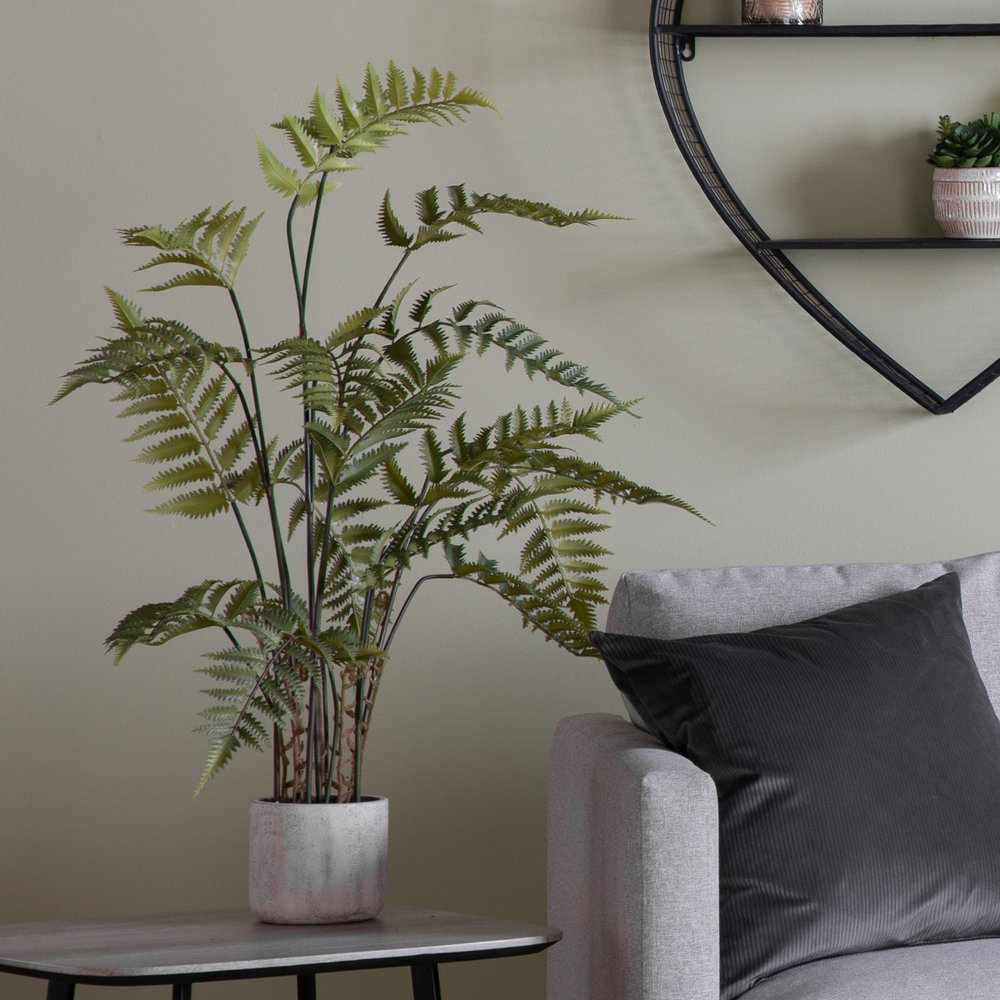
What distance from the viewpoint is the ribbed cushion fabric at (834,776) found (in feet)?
5.04

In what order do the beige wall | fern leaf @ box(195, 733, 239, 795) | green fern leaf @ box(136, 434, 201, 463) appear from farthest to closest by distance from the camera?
the beige wall
green fern leaf @ box(136, 434, 201, 463)
fern leaf @ box(195, 733, 239, 795)

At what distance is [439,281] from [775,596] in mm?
786

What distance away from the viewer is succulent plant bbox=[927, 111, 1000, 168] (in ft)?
7.09

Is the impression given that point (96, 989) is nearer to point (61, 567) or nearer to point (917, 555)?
point (61, 567)

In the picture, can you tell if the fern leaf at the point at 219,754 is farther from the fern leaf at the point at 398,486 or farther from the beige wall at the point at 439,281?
the beige wall at the point at 439,281

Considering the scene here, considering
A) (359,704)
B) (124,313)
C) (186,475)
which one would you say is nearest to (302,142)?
(124,313)

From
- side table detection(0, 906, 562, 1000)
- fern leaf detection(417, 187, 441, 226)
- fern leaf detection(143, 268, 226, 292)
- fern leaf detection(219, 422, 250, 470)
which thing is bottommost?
side table detection(0, 906, 562, 1000)

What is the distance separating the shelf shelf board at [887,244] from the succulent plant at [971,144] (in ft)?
0.38

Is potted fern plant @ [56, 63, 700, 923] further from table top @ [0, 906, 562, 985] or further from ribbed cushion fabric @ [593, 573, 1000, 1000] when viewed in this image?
ribbed cushion fabric @ [593, 573, 1000, 1000]

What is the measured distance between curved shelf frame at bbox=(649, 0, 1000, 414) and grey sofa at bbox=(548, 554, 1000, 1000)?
385 mm

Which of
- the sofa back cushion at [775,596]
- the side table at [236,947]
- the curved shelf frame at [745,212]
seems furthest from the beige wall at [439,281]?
the side table at [236,947]

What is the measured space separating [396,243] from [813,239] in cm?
88

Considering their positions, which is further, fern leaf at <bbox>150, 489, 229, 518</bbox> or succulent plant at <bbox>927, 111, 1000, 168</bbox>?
succulent plant at <bbox>927, 111, 1000, 168</bbox>

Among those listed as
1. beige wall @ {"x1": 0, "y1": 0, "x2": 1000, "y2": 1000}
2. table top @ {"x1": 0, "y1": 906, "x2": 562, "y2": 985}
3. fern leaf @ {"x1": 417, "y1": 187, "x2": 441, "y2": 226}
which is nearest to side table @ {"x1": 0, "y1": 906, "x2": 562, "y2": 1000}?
Result: table top @ {"x1": 0, "y1": 906, "x2": 562, "y2": 985}
